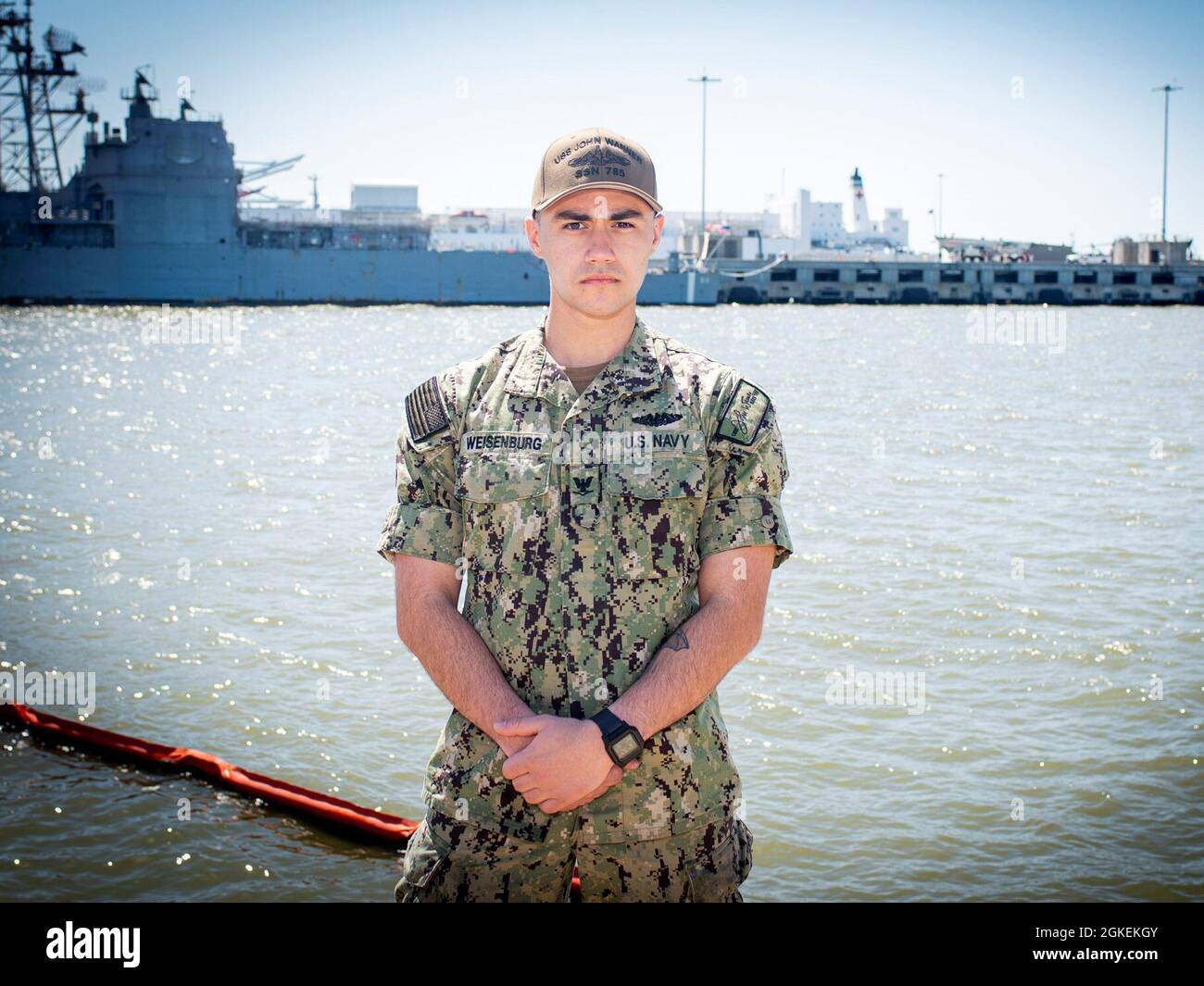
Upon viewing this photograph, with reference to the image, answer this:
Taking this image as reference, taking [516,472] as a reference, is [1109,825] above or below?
below

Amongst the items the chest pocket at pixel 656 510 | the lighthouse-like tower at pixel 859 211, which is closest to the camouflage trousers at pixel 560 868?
the chest pocket at pixel 656 510

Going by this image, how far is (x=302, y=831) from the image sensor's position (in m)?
4.85

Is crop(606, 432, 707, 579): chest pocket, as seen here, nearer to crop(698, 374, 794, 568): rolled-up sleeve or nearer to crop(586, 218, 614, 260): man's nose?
crop(698, 374, 794, 568): rolled-up sleeve

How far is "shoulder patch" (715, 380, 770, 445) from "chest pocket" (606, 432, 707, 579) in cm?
6

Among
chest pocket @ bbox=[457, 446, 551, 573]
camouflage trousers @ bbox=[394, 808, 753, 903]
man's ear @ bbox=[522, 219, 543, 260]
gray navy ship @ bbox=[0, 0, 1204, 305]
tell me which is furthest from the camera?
gray navy ship @ bbox=[0, 0, 1204, 305]

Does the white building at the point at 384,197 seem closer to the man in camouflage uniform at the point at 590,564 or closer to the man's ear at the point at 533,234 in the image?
the man's ear at the point at 533,234

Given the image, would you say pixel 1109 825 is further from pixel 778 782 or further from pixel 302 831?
pixel 302 831

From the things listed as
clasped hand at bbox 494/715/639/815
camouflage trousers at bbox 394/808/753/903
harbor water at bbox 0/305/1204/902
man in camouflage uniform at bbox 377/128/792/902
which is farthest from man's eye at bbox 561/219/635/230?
harbor water at bbox 0/305/1204/902

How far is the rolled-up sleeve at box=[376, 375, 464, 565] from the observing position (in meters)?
2.49

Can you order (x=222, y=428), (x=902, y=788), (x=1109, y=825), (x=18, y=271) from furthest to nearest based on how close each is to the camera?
(x=18, y=271) < (x=222, y=428) < (x=902, y=788) < (x=1109, y=825)

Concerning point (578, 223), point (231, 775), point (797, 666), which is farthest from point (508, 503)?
point (797, 666)
